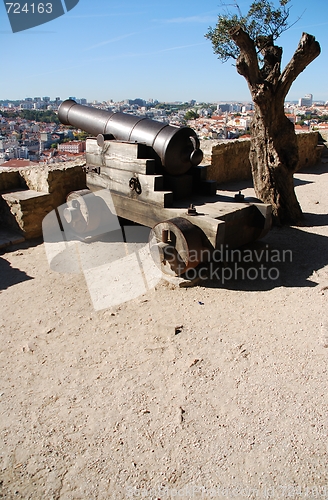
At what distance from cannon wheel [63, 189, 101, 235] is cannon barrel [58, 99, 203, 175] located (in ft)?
3.06

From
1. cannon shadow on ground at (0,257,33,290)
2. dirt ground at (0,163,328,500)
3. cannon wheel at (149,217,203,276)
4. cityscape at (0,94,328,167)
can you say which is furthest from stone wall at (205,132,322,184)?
cannon shadow on ground at (0,257,33,290)

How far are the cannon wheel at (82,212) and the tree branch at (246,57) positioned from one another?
291cm

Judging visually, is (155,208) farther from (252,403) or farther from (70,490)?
(70,490)

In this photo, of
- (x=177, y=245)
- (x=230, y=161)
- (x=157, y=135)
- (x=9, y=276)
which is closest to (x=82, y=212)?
(x=9, y=276)

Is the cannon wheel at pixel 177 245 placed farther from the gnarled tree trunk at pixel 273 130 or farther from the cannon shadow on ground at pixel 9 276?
the gnarled tree trunk at pixel 273 130

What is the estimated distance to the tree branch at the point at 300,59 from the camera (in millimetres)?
5527

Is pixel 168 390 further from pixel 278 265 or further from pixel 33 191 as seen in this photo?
pixel 33 191

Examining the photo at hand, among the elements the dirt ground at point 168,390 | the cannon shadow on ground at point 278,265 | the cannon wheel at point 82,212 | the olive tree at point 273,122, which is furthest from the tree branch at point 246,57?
the dirt ground at point 168,390

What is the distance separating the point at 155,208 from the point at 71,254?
138 cm

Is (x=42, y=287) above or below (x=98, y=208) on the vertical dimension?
below

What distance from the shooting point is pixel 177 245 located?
4.18 meters

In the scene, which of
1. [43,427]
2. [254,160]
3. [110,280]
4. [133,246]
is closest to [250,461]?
[43,427]

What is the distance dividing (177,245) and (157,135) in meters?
1.61

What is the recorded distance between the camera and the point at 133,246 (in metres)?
5.57
